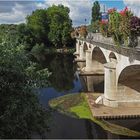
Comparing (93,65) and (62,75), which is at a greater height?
(93,65)

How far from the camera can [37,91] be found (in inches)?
460

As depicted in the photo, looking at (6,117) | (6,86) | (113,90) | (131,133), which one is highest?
(6,86)

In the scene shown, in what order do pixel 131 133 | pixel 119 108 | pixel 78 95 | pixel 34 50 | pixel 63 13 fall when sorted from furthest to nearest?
pixel 63 13
pixel 34 50
pixel 78 95
pixel 119 108
pixel 131 133

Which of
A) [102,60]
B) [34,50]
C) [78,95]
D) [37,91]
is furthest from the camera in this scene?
[34,50]

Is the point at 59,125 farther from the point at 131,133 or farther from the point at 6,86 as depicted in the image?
the point at 6,86

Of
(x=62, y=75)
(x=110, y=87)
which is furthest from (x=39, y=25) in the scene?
(x=110, y=87)

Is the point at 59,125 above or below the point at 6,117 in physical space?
below

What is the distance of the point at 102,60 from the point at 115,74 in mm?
22808

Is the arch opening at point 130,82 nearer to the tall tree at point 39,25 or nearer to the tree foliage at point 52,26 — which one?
the tree foliage at point 52,26

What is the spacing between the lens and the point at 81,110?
1070 inches

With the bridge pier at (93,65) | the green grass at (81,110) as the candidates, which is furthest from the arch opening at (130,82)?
the bridge pier at (93,65)

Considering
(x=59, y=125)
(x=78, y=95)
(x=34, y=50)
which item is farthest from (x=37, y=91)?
(x=34, y=50)

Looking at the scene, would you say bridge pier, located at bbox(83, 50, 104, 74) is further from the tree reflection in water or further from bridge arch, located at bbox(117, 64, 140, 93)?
bridge arch, located at bbox(117, 64, 140, 93)

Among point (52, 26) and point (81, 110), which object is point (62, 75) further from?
point (52, 26)
